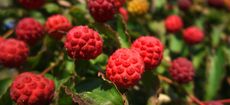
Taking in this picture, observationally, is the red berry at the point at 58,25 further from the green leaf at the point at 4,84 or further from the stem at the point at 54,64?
→ the green leaf at the point at 4,84

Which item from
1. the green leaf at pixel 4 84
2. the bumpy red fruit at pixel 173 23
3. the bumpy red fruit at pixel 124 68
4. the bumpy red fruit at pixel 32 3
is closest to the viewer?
the bumpy red fruit at pixel 124 68

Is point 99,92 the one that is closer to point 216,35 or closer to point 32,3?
point 32,3

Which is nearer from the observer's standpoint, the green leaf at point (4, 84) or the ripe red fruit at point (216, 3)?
the green leaf at point (4, 84)

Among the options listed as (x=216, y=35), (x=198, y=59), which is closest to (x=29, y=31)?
(x=198, y=59)

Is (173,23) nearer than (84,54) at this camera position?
No

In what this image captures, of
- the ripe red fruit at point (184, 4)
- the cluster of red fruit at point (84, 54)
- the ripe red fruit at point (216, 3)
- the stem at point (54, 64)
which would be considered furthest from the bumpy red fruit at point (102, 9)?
the ripe red fruit at point (216, 3)

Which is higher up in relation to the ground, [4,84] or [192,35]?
[192,35]

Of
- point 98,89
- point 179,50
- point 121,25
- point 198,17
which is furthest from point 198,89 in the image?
point 98,89

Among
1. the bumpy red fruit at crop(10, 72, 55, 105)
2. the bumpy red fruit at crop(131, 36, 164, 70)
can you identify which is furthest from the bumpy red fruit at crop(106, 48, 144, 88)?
the bumpy red fruit at crop(10, 72, 55, 105)
